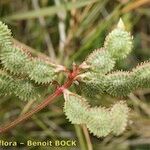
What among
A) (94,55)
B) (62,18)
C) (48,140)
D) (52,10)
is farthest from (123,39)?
(62,18)

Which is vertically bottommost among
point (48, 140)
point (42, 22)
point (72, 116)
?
point (72, 116)

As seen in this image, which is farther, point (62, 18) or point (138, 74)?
point (62, 18)

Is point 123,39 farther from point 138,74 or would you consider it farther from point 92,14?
point 92,14

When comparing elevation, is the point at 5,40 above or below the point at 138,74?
above

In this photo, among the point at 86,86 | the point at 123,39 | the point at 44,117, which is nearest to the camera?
the point at 123,39

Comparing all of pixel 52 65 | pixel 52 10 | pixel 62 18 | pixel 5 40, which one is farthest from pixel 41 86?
pixel 62 18

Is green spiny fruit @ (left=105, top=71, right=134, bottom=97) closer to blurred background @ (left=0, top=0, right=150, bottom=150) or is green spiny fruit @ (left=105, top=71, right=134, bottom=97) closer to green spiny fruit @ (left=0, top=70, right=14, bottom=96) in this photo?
green spiny fruit @ (left=0, top=70, right=14, bottom=96)

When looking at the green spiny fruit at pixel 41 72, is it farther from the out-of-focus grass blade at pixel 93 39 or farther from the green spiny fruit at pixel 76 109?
the out-of-focus grass blade at pixel 93 39

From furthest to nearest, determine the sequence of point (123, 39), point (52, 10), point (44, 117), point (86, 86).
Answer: point (44, 117) → point (52, 10) → point (86, 86) → point (123, 39)

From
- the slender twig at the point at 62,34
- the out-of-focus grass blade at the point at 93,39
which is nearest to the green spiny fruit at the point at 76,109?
the out-of-focus grass blade at the point at 93,39
